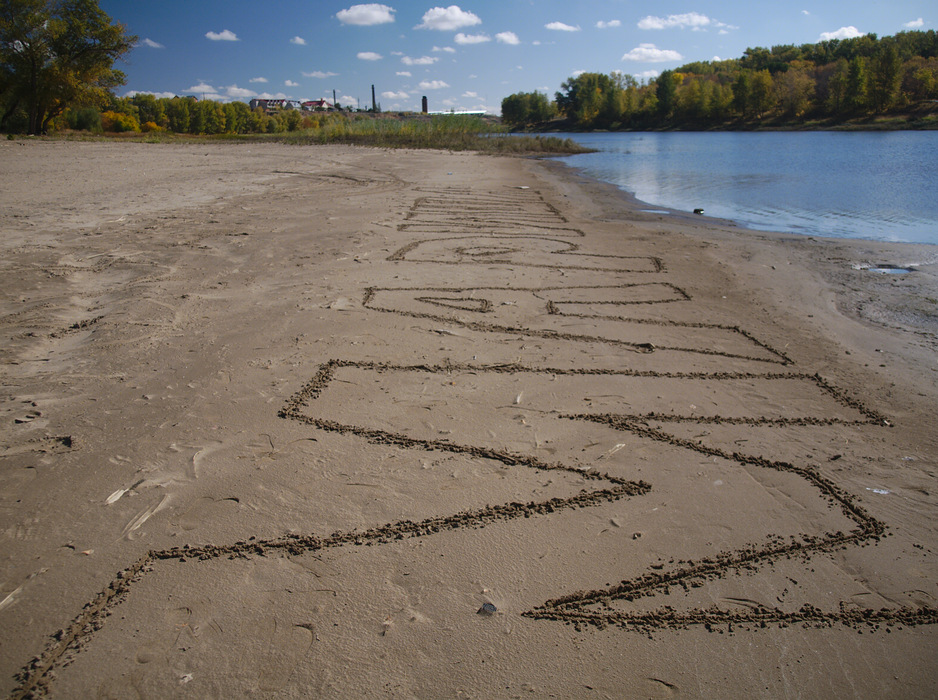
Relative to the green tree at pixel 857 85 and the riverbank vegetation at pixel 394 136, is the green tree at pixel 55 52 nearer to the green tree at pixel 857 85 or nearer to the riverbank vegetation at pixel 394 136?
the riverbank vegetation at pixel 394 136

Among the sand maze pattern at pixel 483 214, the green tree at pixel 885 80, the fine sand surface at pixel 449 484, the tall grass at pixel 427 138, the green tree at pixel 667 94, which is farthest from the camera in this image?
the green tree at pixel 667 94

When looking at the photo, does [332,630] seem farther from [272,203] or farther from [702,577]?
[272,203]

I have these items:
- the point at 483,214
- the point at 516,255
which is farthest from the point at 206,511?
the point at 483,214

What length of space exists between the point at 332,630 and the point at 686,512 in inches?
68.6

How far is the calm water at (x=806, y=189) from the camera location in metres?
12.2

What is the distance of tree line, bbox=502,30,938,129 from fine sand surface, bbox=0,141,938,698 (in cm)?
7541

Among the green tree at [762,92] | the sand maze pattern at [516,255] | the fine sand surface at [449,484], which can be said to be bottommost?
the fine sand surface at [449,484]

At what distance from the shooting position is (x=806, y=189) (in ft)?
58.9

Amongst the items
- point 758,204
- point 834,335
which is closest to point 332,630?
point 834,335

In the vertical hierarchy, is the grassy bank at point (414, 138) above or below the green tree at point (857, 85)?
below

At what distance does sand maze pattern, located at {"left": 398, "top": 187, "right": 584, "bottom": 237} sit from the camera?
363 inches

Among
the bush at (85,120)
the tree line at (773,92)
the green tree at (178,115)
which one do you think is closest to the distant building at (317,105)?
the tree line at (773,92)

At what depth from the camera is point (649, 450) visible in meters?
3.26

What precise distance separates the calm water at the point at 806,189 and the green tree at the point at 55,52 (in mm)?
24625
